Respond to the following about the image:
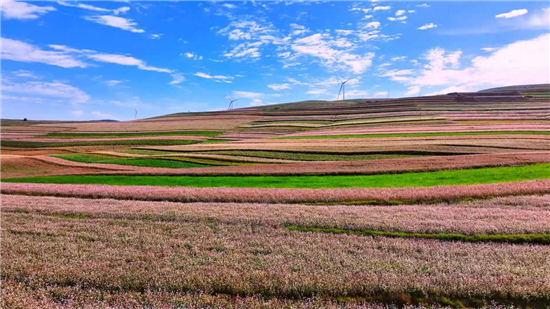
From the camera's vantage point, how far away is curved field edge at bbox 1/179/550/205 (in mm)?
18406

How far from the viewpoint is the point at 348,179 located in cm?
2602

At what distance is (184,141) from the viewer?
199 feet

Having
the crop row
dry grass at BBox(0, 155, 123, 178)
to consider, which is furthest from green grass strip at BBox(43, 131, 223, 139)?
the crop row

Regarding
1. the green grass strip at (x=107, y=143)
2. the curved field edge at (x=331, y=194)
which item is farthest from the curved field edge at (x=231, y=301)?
the green grass strip at (x=107, y=143)

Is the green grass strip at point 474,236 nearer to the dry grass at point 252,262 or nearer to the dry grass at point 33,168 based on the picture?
the dry grass at point 252,262

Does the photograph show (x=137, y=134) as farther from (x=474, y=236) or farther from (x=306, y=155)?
(x=474, y=236)

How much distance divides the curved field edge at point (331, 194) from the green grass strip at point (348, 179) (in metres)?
2.53

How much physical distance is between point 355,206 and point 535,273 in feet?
29.7

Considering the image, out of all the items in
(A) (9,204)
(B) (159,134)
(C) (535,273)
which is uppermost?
(B) (159,134)

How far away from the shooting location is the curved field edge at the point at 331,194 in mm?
18406

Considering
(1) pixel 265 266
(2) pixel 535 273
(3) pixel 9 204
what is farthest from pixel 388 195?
(3) pixel 9 204

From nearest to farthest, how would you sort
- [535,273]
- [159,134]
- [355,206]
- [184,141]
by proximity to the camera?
[535,273] → [355,206] → [184,141] → [159,134]

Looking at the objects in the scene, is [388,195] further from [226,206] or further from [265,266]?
[265,266]

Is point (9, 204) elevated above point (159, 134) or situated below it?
below
